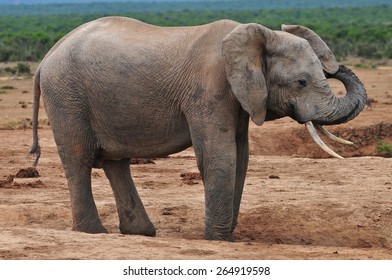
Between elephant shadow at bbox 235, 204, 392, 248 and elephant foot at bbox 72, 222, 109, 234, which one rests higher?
elephant foot at bbox 72, 222, 109, 234

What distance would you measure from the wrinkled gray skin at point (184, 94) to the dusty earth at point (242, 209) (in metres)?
0.65

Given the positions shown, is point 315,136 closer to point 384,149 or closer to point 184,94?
point 184,94

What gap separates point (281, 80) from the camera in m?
9.01

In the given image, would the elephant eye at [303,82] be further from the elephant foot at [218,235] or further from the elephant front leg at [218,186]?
the elephant foot at [218,235]

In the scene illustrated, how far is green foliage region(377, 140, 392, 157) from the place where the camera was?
619 inches

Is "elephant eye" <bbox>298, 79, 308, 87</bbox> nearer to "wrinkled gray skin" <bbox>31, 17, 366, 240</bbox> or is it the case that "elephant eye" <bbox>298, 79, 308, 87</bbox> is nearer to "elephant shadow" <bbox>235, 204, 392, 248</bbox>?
"wrinkled gray skin" <bbox>31, 17, 366, 240</bbox>

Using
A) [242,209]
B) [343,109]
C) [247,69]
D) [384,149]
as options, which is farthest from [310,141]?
[247,69]

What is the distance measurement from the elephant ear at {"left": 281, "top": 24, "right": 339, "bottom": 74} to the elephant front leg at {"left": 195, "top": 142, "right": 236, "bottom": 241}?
45.1 inches

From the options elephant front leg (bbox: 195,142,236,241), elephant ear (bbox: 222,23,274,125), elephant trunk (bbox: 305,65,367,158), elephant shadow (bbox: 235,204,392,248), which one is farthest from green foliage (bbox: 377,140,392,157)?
elephant ear (bbox: 222,23,274,125)

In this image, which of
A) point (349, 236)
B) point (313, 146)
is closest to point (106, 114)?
point (349, 236)

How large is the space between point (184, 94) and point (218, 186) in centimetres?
83

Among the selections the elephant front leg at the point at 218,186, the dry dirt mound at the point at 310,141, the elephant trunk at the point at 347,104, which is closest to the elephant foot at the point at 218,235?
the elephant front leg at the point at 218,186

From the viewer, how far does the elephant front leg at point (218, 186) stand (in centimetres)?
893

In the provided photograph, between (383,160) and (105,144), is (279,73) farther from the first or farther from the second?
(383,160)
